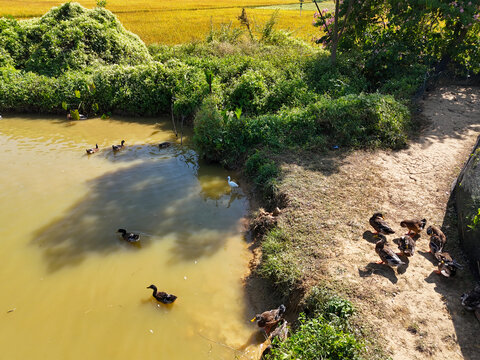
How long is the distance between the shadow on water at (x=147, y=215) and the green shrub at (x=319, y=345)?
8.69 ft

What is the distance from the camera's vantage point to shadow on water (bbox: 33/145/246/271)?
20.9 ft

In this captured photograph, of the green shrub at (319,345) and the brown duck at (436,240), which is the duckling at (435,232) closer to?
the brown duck at (436,240)

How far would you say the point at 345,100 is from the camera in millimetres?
9695

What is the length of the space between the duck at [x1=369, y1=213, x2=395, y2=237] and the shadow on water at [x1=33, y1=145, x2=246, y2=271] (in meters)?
2.88

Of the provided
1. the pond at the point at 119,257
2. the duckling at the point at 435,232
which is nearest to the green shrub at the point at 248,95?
the pond at the point at 119,257

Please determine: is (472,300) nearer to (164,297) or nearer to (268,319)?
(268,319)

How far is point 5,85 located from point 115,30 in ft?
19.8

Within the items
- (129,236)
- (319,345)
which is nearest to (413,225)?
(319,345)

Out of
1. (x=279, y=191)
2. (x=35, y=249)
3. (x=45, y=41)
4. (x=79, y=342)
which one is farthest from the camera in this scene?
(x=45, y=41)

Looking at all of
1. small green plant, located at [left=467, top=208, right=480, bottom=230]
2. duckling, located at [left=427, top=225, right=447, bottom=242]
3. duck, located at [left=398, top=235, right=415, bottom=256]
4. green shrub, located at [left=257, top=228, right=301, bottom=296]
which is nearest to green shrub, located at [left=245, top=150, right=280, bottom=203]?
green shrub, located at [left=257, top=228, right=301, bottom=296]

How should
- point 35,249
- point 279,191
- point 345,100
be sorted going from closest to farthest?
point 35,249 → point 279,191 → point 345,100

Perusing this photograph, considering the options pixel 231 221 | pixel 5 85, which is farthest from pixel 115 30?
pixel 231 221

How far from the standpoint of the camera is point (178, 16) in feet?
81.4

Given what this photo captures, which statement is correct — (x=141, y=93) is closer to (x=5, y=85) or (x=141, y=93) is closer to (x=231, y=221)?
(x=5, y=85)
